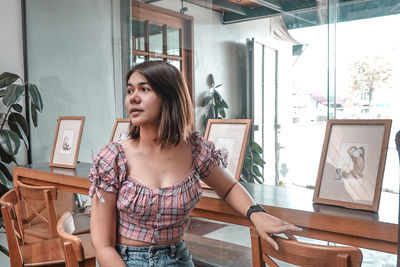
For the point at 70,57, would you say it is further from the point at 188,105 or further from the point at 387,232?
the point at 387,232

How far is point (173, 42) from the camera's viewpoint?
2943 mm

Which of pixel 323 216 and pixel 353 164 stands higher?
pixel 353 164

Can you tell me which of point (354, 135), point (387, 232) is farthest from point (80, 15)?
point (387, 232)

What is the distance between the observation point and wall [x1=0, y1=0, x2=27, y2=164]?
2.98m

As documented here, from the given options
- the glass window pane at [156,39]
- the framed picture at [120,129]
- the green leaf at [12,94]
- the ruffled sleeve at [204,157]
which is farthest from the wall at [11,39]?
the ruffled sleeve at [204,157]

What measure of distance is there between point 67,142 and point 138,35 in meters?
1.13

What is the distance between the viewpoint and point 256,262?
43.2 inches

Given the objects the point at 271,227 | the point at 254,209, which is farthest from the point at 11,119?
the point at 271,227

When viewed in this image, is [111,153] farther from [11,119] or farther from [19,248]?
[11,119]

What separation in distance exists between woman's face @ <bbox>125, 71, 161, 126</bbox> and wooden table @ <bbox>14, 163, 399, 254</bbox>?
43 centimetres

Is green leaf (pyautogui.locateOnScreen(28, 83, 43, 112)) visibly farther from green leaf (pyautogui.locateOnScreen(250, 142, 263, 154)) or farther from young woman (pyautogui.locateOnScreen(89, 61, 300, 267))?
young woman (pyautogui.locateOnScreen(89, 61, 300, 267))

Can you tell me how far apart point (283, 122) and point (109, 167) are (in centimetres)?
139

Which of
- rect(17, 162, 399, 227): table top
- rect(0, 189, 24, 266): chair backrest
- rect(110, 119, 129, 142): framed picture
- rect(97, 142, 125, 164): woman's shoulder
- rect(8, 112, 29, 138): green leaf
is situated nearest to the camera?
rect(17, 162, 399, 227): table top

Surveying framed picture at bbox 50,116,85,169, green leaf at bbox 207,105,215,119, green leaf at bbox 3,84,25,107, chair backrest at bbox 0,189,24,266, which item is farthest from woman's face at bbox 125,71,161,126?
green leaf at bbox 3,84,25,107
